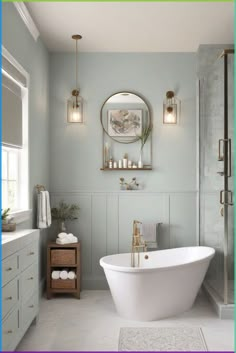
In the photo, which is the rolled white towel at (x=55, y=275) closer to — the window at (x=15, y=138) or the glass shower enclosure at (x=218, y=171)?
the window at (x=15, y=138)

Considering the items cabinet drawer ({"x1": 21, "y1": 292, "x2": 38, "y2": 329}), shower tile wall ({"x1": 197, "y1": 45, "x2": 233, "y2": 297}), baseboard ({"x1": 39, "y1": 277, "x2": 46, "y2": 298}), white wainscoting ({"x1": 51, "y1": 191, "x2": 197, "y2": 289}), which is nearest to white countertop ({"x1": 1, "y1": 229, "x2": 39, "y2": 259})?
cabinet drawer ({"x1": 21, "y1": 292, "x2": 38, "y2": 329})

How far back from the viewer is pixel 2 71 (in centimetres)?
324

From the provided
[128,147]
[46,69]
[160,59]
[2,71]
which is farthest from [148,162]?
[2,71]

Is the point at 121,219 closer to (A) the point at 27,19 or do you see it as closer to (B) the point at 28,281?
(B) the point at 28,281

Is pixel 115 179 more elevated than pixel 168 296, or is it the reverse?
pixel 115 179

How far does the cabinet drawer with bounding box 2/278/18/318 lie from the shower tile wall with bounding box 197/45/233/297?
2.14 m

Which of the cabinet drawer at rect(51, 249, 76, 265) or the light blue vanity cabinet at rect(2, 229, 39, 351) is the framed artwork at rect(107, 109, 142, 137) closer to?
the cabinet drawer at rect(51, 249, 76, 265)

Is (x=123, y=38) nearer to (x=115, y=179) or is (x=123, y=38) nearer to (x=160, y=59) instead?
(x=160, y=59)

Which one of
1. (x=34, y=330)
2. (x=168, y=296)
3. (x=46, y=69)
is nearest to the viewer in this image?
(x=34, y=330)

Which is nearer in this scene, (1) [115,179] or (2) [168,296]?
(2) [168,296]

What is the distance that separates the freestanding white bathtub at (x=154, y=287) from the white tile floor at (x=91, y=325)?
0.29ft

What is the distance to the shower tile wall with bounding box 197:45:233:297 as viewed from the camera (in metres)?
4.25

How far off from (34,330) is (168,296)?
4.05ft

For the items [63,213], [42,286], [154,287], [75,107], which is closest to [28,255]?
[154,287]
